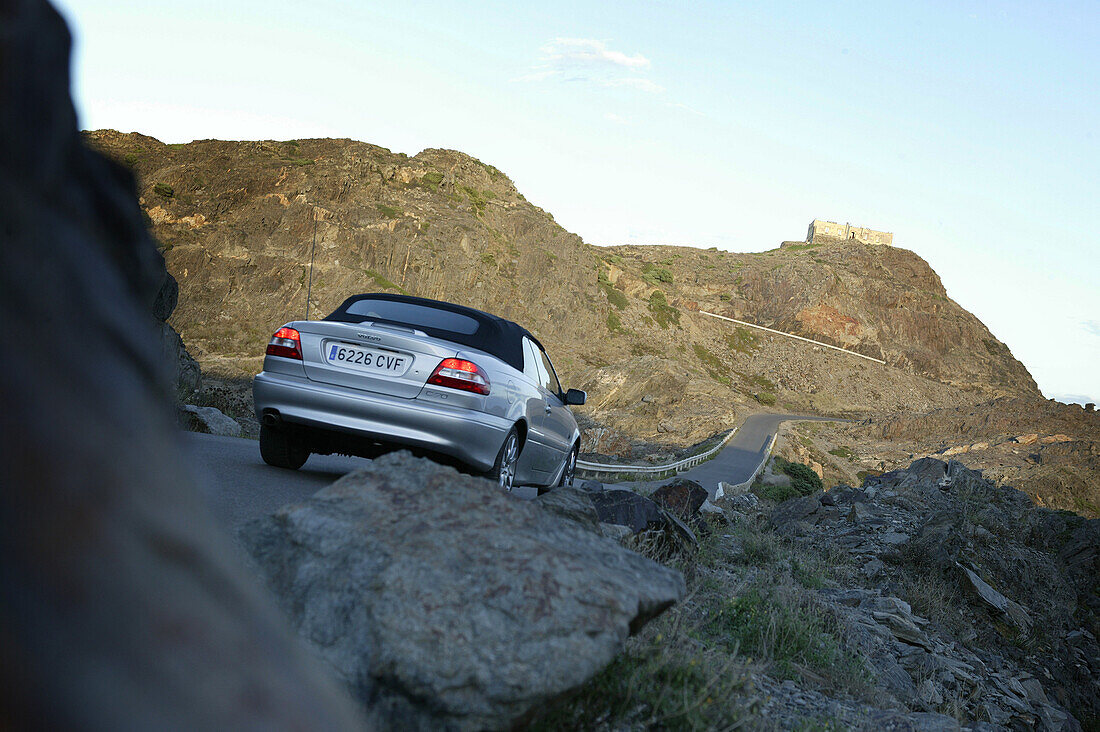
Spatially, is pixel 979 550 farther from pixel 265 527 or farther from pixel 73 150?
pixel 73 150

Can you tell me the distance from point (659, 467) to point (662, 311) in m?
54.2

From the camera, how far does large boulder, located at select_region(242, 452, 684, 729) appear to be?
8.28ft

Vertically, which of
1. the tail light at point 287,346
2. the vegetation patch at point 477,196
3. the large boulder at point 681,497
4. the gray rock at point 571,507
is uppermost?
the vegetation patch at point 477,196

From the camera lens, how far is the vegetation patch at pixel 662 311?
263ft

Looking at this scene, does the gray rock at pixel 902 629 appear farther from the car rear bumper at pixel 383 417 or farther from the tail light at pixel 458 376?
the tail light at pixel 458 376

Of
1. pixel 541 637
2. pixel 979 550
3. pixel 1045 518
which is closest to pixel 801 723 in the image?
pixel 541 637

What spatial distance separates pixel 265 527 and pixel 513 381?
4010 millimetres

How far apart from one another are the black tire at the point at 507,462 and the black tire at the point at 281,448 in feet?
6.65

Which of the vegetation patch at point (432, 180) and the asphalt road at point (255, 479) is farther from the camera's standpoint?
the vegetation patch at point (432, 180)

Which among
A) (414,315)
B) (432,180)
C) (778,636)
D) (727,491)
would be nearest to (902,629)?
(778,636)

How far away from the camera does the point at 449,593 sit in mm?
2674

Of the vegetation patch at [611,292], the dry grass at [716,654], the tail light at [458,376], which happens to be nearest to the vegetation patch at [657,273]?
the vegetation patch at [611,292]

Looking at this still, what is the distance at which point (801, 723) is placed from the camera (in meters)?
4.04

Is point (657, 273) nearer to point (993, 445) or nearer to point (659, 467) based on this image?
point (993, 445)
